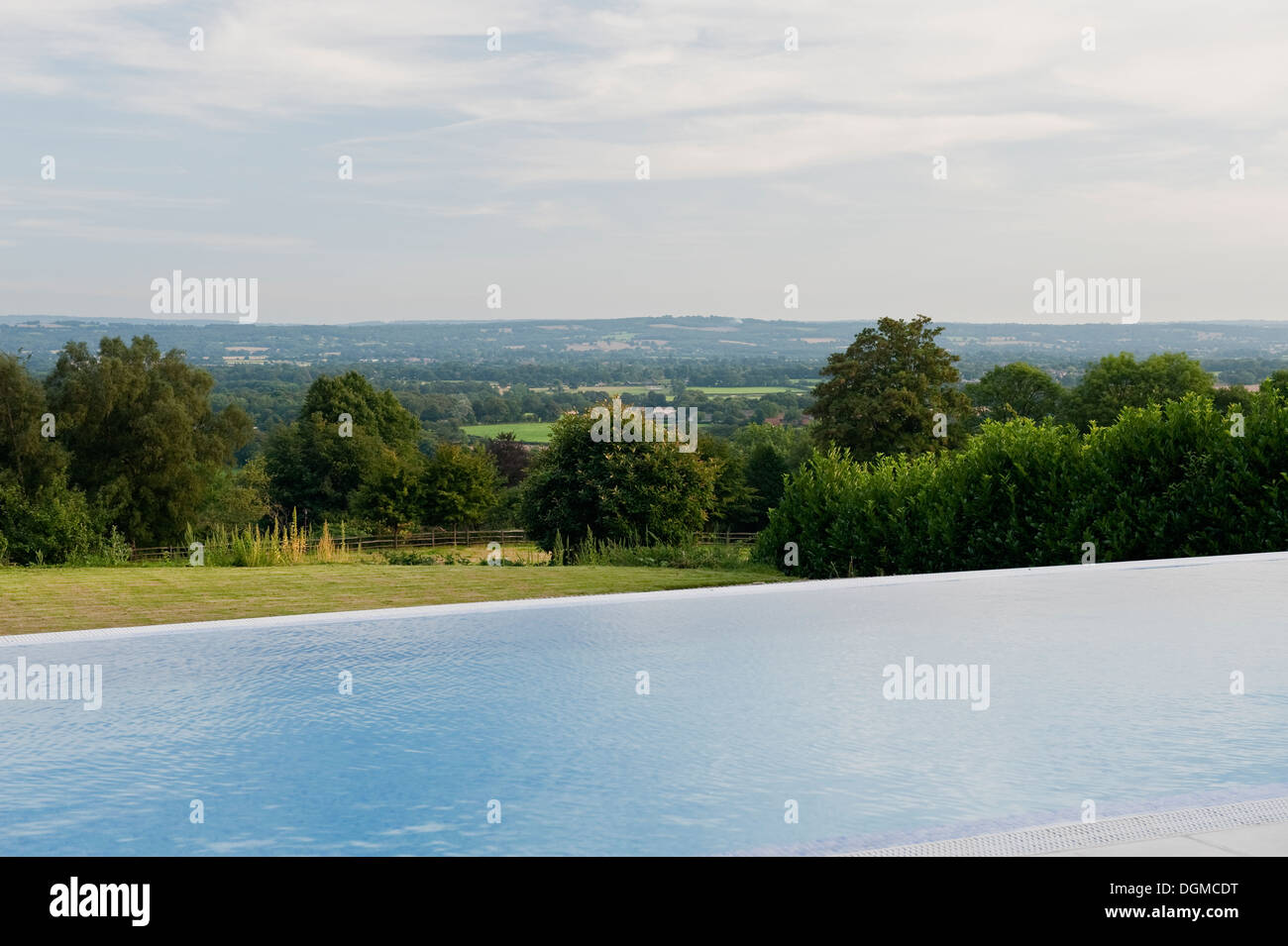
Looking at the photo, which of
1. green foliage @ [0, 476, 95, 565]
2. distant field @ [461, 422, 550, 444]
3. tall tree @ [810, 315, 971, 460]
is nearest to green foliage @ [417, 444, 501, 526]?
distant field @ [461, 422, 550, 444]

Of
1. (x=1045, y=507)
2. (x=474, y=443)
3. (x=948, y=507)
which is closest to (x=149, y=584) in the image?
(x=948, y=507)

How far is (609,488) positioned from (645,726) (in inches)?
644

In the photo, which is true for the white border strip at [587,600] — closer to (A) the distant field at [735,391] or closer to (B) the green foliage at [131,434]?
(B) the green foliage at [131,434]

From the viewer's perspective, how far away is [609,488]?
2173cm

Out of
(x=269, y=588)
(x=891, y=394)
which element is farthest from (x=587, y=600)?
(x=891, y=394)

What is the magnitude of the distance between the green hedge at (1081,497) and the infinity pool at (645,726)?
4.66 ft

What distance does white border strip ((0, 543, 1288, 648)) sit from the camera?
705 centimetres

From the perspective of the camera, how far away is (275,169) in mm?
31031

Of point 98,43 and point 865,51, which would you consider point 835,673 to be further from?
point 98,43

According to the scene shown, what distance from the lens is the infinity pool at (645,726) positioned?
412 cm

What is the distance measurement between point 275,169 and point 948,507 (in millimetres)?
25982

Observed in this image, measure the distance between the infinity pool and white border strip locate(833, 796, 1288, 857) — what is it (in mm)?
377

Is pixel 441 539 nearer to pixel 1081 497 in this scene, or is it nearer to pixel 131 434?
pixel 131 434

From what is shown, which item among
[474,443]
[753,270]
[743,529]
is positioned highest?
[753,270]
